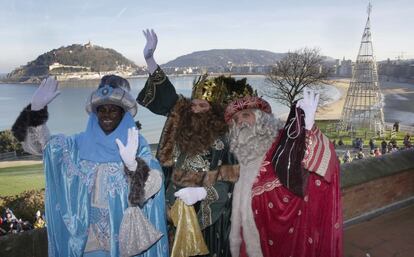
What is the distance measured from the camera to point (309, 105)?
9.37 feet

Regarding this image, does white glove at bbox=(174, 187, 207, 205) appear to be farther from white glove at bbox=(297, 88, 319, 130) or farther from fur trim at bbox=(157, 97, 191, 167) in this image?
white glove at bbox=(297, 88, 319, 130)

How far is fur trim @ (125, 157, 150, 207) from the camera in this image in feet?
8.21

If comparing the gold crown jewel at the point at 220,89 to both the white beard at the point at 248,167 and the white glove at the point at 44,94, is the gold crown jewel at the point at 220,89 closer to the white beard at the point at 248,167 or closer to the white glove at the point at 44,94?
the white beard at the point at 248,167

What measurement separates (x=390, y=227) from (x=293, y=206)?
2.29 m

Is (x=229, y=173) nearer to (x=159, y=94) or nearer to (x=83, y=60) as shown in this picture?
(x=159, y=94)

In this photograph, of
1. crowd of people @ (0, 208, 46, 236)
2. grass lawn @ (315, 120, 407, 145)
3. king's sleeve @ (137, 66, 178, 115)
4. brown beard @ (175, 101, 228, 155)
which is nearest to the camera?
brown beard @ (175, 101, 228, 155)

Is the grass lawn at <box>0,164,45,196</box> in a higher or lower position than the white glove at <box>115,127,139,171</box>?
lower

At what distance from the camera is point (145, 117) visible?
59.9 metres

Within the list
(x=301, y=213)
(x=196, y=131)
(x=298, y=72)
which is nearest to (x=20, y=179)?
(x=298, y=72)

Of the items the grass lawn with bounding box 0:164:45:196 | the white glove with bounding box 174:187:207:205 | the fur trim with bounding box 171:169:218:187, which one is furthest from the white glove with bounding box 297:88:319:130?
the grass lawn with bounding box 0:164:45:196

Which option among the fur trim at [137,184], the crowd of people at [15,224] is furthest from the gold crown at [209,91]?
the crowd of people at [15,224]

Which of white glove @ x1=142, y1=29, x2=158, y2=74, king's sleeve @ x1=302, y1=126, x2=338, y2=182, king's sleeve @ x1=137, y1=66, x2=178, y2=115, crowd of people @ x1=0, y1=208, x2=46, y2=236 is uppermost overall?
white glove @ x1=142, y1=29, x2=158, y2=74

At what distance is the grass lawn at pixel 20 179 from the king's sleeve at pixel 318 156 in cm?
2024

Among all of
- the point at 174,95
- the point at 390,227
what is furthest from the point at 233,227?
the point at 390,227
